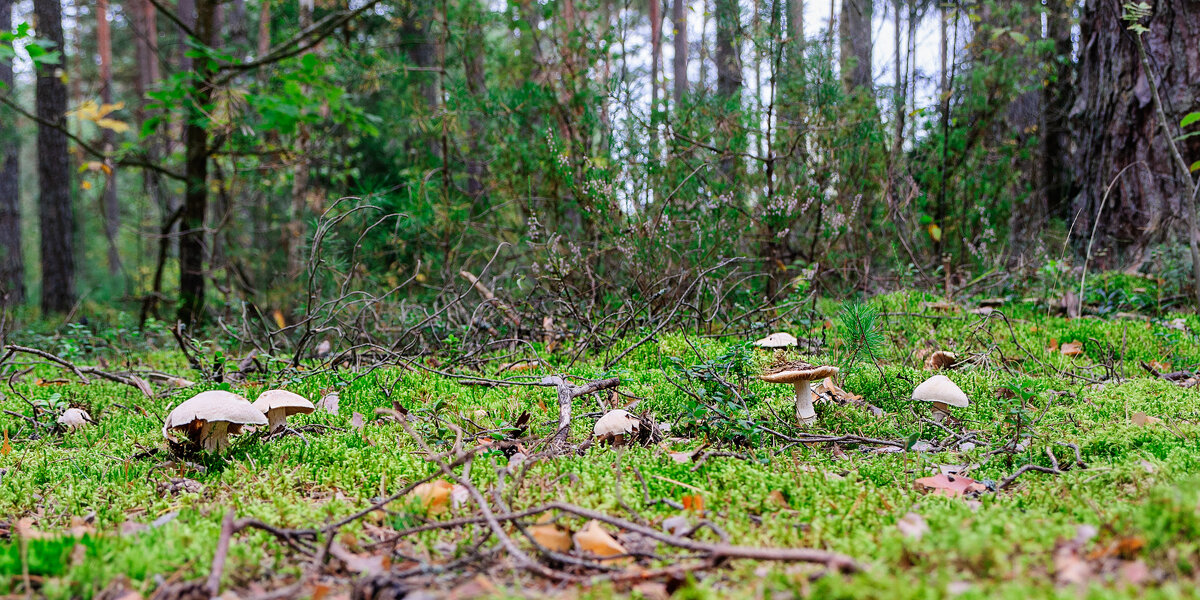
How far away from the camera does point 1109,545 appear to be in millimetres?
1377

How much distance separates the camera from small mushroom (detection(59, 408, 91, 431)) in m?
2.93

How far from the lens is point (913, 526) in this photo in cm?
159

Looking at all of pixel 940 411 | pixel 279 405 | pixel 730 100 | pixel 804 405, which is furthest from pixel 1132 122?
pixel 279 405

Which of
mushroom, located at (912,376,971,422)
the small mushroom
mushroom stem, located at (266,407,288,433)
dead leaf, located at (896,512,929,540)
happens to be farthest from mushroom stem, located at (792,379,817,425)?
the small mushroom

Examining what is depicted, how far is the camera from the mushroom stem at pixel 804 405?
2584 millimetres

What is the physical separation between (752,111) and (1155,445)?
4.12 m

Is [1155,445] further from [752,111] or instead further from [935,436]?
[752,111]

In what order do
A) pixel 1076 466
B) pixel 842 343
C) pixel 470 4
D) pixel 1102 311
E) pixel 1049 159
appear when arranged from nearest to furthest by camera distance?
1. pixel 1076 466
2. pixel 842 343
3. pixel 1102 311
4. pixel 470 4
5. pixel 1049 159

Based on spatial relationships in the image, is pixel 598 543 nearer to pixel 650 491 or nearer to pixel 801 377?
pixel 650 491

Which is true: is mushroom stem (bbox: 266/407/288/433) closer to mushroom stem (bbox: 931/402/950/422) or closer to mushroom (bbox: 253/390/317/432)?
mushroom (bbox: 253/390/317/432)

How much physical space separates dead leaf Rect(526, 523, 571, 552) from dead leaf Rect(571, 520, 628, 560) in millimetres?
26

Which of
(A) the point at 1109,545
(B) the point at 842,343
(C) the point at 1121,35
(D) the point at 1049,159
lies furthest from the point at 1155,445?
(D) the point at 1049,159

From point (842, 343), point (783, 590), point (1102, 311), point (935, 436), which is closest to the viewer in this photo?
point (783, 590)

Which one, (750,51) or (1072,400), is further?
(750,51)
